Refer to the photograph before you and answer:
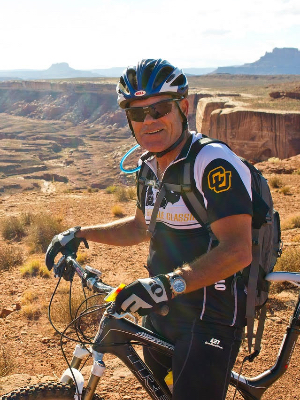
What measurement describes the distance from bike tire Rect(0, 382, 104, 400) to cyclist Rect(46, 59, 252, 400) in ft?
1.57

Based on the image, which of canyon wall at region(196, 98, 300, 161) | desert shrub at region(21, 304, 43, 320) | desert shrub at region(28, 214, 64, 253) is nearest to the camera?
desert shrub at region(21, 304, 43, 320)

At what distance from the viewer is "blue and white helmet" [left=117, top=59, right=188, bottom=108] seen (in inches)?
84.5

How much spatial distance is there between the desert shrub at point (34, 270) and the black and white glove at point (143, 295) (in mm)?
5787

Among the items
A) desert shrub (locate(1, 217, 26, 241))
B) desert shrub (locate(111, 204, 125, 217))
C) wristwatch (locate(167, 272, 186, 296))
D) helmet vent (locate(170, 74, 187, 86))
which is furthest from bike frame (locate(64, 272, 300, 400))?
desert shrub (locate(111, 204, 125, 217))

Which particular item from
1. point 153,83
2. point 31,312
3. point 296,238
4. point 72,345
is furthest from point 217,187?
point 296,238

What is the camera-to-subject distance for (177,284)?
71.6 inches

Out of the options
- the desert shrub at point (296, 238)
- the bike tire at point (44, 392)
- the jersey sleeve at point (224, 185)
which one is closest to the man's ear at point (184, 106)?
the jersey sleeve at point (224, 185)

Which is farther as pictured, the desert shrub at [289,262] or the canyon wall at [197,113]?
the canyon wall at [197,113]

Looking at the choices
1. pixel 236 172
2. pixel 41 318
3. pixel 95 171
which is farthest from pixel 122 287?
pixel 95 171

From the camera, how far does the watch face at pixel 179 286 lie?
181cm

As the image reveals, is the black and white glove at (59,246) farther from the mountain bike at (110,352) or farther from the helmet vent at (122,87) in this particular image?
the helmet vent at (122,87)

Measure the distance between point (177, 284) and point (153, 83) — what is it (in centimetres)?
106

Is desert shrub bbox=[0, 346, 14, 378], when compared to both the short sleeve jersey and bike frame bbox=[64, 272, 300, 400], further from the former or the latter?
the short sleeve jersey

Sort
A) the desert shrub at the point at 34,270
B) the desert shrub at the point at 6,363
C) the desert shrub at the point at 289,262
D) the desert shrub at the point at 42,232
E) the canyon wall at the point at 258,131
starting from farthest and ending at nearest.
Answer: the canyon wall at the point at 258,131 → the desert shrub at the point at 42,232 → the desert shrub at the point at 34,270 → the desert shrub at the point at 289,262 → the desert shrub at the point at 6,363
